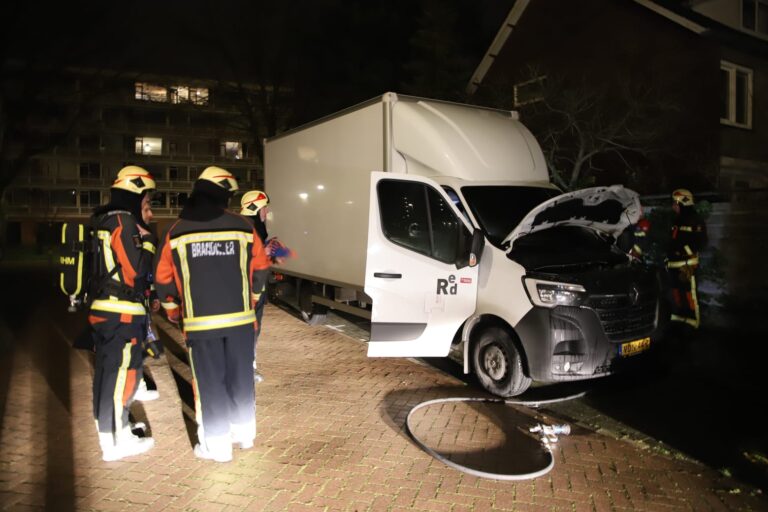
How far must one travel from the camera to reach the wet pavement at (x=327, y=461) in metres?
3.81

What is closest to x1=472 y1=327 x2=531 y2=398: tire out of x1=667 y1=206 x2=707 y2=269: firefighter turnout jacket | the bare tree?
x1=667 y1=206 x2=707 y2=269: firefighter turnout jacket

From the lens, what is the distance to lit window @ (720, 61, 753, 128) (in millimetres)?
15398

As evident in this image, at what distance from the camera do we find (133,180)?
4367mm

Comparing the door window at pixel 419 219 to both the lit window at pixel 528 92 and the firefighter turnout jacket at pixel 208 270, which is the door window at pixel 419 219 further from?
the lit window at pixel 528 92

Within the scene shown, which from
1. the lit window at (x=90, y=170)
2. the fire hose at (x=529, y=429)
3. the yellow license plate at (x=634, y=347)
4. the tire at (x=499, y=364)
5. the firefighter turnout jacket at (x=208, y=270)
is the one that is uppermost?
the lit window at (x=90, y=170)

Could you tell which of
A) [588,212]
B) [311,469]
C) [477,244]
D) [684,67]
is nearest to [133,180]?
[311,469]

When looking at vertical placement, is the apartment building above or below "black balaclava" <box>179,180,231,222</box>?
above

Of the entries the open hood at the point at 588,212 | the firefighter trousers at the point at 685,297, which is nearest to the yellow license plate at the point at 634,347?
the open hood at the point at 588,212

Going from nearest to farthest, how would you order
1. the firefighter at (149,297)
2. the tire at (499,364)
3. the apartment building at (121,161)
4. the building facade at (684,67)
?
1. the firefighter at (149,297)
2. the tire at (499,364)
3. the building facade at (684,67)
4. the apartment building at (121,161)

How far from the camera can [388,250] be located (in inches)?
240

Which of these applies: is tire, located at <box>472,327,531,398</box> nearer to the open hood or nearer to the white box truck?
the white box truck

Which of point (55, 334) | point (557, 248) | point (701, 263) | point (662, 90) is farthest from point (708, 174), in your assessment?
point (55, 334)

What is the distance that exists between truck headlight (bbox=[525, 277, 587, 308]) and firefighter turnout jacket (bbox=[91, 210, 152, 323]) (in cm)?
340

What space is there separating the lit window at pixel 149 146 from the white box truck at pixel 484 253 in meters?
53.6
